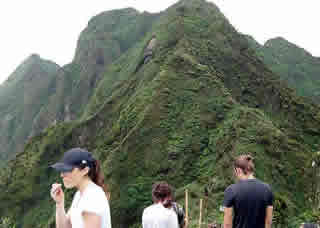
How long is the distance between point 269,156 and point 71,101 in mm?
68311

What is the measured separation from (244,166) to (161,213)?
1.37 m

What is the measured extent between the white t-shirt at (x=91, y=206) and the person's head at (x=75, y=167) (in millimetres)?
132

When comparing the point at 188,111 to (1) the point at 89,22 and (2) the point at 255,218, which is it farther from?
(1) the point at 89,22

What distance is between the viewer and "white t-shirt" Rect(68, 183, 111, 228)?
2.96m

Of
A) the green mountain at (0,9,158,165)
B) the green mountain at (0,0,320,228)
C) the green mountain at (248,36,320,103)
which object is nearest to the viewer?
the green mountain at (0,0,320,228)

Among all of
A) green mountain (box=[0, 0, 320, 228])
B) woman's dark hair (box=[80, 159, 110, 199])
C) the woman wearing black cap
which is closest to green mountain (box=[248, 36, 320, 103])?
green mountain (box=[0, 0, 320, 228])

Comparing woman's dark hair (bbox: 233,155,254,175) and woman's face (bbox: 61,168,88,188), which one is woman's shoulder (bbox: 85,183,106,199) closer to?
woman's face (bbox: 61,168,88,188)

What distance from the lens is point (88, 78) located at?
280ft

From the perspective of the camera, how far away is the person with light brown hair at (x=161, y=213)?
4.97 meters

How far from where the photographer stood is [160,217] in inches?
195

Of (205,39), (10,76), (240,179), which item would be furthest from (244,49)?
(10,76)

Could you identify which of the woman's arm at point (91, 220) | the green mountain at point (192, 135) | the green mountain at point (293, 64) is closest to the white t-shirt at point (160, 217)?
the woman's arm at point (91, 220)

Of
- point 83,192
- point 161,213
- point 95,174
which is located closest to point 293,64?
point 161,213

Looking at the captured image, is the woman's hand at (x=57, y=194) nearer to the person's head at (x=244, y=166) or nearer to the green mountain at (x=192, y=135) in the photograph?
the person's head at (x=244, y=166)
